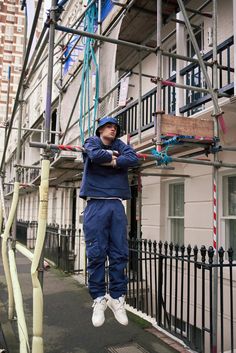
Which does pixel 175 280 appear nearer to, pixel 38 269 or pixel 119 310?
pixel 119 310

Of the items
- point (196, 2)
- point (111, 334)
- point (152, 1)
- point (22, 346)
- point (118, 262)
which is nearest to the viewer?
point (118, 262)

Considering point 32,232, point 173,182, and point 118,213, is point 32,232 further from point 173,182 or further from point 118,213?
point 118,213

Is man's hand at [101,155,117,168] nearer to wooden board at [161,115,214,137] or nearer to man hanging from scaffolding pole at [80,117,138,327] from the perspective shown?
man hanging from scaffolding pole at [80,117,138,327]

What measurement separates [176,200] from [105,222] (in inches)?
179

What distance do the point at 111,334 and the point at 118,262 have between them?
2.32 meters

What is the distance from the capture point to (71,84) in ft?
24.7

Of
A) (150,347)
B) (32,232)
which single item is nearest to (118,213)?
(150,347)

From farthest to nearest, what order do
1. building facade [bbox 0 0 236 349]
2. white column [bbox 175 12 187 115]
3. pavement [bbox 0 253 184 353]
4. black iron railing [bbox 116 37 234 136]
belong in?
1. white column [bbox 175 12 187 115]
2. building facade [bbox 0 0 236 349]
3. black iron railing [bbox 116 37 234 136]
4. pavement [bbox 0 253 184 353]

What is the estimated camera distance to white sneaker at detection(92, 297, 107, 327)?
2820 mm

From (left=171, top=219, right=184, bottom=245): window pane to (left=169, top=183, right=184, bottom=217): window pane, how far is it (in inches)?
5.7

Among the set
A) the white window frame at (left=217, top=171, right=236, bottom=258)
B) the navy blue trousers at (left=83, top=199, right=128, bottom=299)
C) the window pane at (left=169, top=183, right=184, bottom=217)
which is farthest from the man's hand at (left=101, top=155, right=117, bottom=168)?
the window pane at (left=169, top=183, right=184, bottom=217)

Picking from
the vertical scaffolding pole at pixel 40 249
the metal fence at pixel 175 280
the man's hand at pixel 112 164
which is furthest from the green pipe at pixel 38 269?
the metal fence at pixel 175 280

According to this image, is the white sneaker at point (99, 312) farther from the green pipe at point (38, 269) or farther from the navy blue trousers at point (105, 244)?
the green pipe at point (38, 269)

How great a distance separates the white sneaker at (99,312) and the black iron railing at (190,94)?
3216 millimetres
